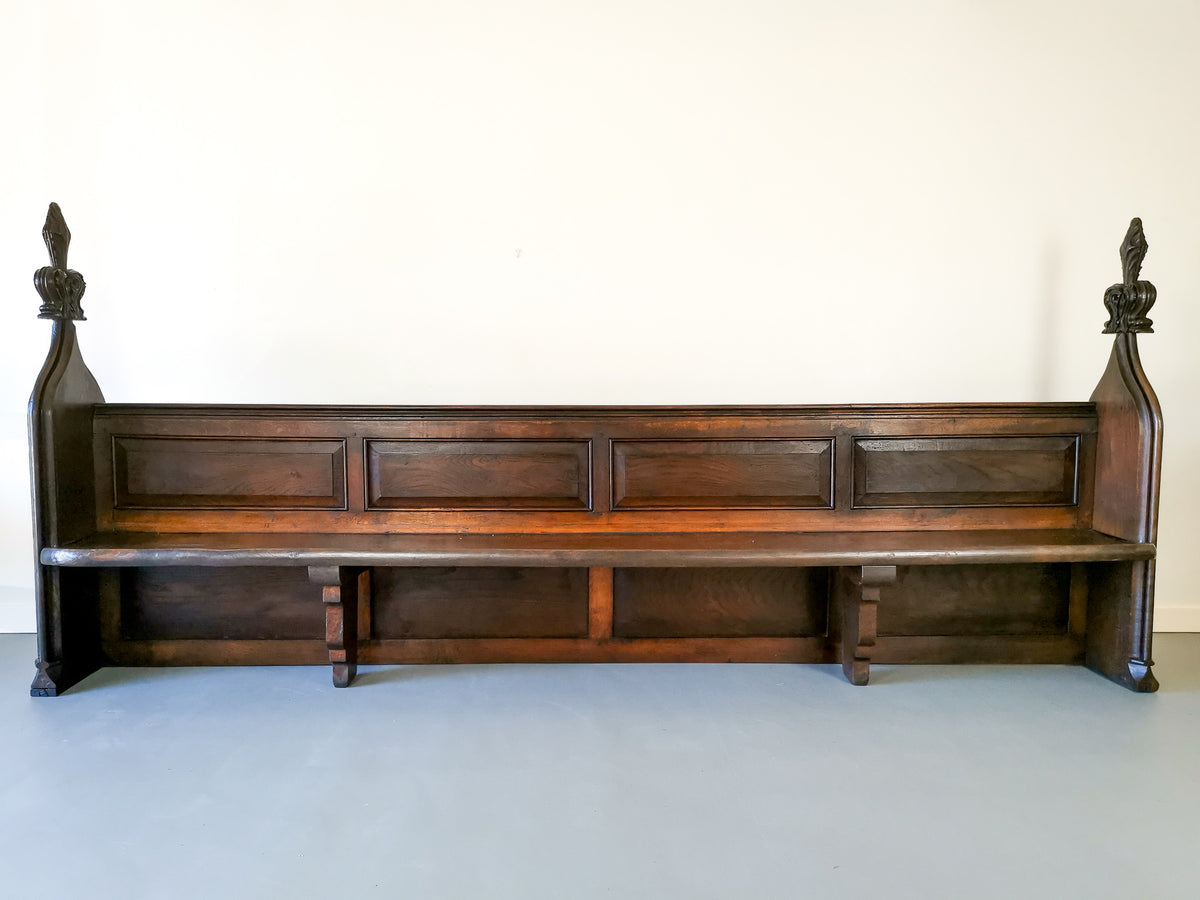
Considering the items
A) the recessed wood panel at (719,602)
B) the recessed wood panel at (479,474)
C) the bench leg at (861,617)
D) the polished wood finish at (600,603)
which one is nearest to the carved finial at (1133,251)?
the bench leg at (861,617)

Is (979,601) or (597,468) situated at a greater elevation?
(597,468)

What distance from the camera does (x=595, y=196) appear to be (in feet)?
8.67

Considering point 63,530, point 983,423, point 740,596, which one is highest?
point 983,423

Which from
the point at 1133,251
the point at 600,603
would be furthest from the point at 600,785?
Result: the point at 1133,251

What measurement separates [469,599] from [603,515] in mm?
580

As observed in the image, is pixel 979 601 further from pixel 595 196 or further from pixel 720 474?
pixel 595 196

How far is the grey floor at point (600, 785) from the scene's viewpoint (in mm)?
1301

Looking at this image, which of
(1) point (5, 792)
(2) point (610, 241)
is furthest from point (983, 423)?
(1) point (5, 792)

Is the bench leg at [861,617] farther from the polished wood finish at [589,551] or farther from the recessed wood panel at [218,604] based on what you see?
the recessed wood panel at [218,604]

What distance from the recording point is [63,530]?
212 centimetres

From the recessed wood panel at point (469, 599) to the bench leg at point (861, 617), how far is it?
0.91 m

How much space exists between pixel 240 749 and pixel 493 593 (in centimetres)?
90

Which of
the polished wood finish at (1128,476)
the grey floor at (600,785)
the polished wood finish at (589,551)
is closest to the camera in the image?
the grey floor at (600,785)

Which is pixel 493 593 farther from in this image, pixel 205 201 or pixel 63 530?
pixel 205 201
